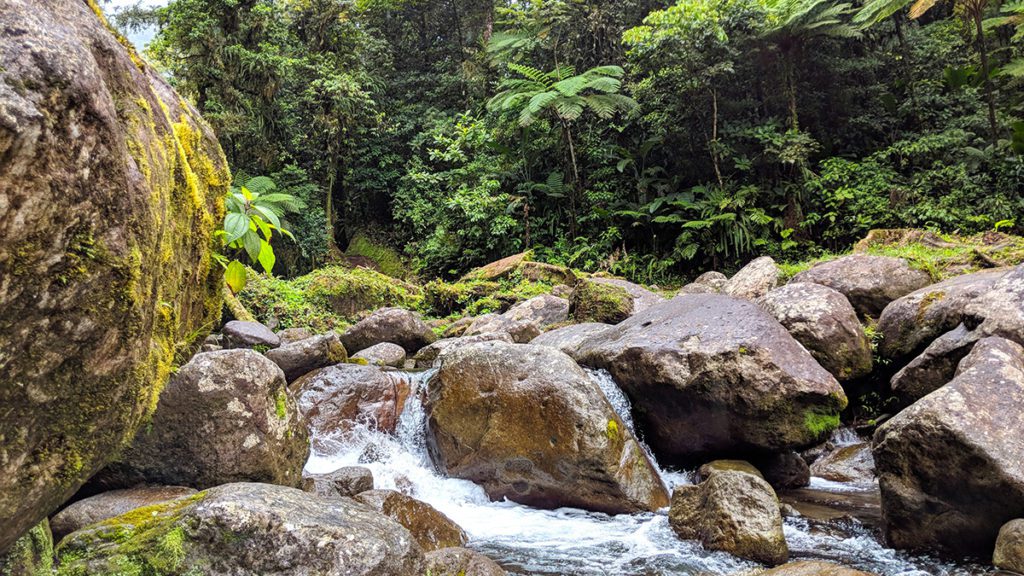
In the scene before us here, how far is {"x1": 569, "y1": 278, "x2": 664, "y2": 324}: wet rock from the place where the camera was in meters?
9.91

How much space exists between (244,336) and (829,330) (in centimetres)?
775

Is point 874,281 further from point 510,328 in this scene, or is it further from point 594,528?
point 594,528

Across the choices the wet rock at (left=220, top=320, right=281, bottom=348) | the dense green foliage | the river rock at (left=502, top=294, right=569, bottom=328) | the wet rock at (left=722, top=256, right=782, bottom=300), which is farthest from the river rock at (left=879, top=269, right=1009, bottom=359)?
the wet rock at (left=220, top=320, right=281, bottom=348)

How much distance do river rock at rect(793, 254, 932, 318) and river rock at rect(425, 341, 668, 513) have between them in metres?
4.62

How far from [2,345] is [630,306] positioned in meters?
9.19

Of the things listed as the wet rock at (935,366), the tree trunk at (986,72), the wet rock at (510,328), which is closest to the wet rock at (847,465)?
the wet rock at (935,366)

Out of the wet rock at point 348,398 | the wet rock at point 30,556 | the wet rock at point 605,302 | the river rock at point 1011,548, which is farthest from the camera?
the wet rock at point 605,302

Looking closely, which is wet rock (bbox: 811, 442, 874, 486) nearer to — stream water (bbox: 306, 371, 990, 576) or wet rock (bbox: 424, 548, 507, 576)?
stream water (bbox: 306, 371, 990, 576)

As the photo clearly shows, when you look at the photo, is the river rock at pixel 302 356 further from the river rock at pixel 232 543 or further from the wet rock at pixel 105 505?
the river rock at pixel 232 543

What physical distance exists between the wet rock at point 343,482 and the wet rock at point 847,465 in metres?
4.69

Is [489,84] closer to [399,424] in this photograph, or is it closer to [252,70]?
[252,70]

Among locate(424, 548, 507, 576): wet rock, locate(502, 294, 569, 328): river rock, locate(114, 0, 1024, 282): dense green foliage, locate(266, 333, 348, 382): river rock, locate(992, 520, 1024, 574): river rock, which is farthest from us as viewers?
locate(114, 0, 1024, 282): dense green foliage

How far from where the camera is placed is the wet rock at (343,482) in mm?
5119

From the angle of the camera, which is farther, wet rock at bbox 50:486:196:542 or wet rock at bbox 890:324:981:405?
wet rock at bbox 890:324:981:405
